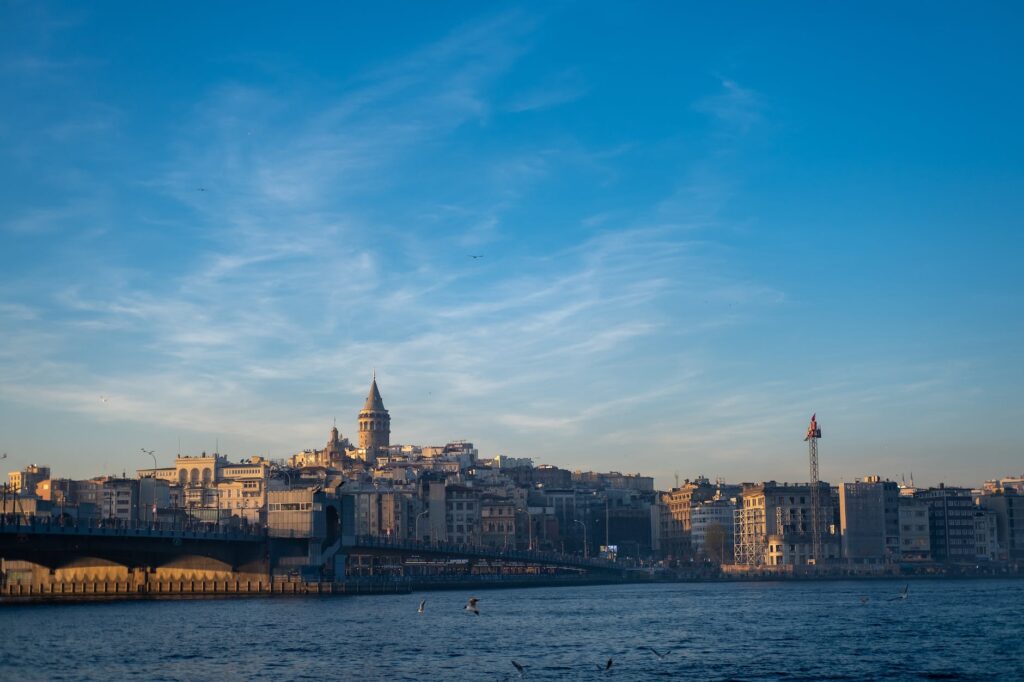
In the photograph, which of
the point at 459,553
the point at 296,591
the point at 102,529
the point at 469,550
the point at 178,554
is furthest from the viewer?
the point at 469,550

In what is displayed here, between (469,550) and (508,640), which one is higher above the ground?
(469,550)

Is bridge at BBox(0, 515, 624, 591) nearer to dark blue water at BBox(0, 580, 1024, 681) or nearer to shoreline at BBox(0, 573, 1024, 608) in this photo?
shoreline at BBox(0, 573, 1024, 608)

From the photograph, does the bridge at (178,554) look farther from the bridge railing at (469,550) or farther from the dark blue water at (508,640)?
the dark blue water at (508,640)

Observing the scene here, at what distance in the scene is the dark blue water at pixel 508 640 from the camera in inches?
2530

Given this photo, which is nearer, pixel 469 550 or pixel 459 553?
pixel 459 553

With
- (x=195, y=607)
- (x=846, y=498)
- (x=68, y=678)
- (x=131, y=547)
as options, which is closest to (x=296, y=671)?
(x=68, y=678)

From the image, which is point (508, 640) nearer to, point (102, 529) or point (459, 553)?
point (102, 529)

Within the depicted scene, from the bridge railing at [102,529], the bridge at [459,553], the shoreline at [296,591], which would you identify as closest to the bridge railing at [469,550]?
the bridge at [459,553]

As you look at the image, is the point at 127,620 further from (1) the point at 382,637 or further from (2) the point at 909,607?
(2) the point at 909,607

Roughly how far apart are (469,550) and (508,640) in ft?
296

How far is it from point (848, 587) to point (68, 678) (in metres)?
122

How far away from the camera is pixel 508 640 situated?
261 feet

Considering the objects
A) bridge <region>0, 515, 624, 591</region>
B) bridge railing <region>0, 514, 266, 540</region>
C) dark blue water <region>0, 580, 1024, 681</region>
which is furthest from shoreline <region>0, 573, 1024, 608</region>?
bridge railing <region>0, 514, 266, 540</region>

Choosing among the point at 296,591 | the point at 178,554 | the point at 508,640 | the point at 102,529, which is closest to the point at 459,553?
the point at 296,591
